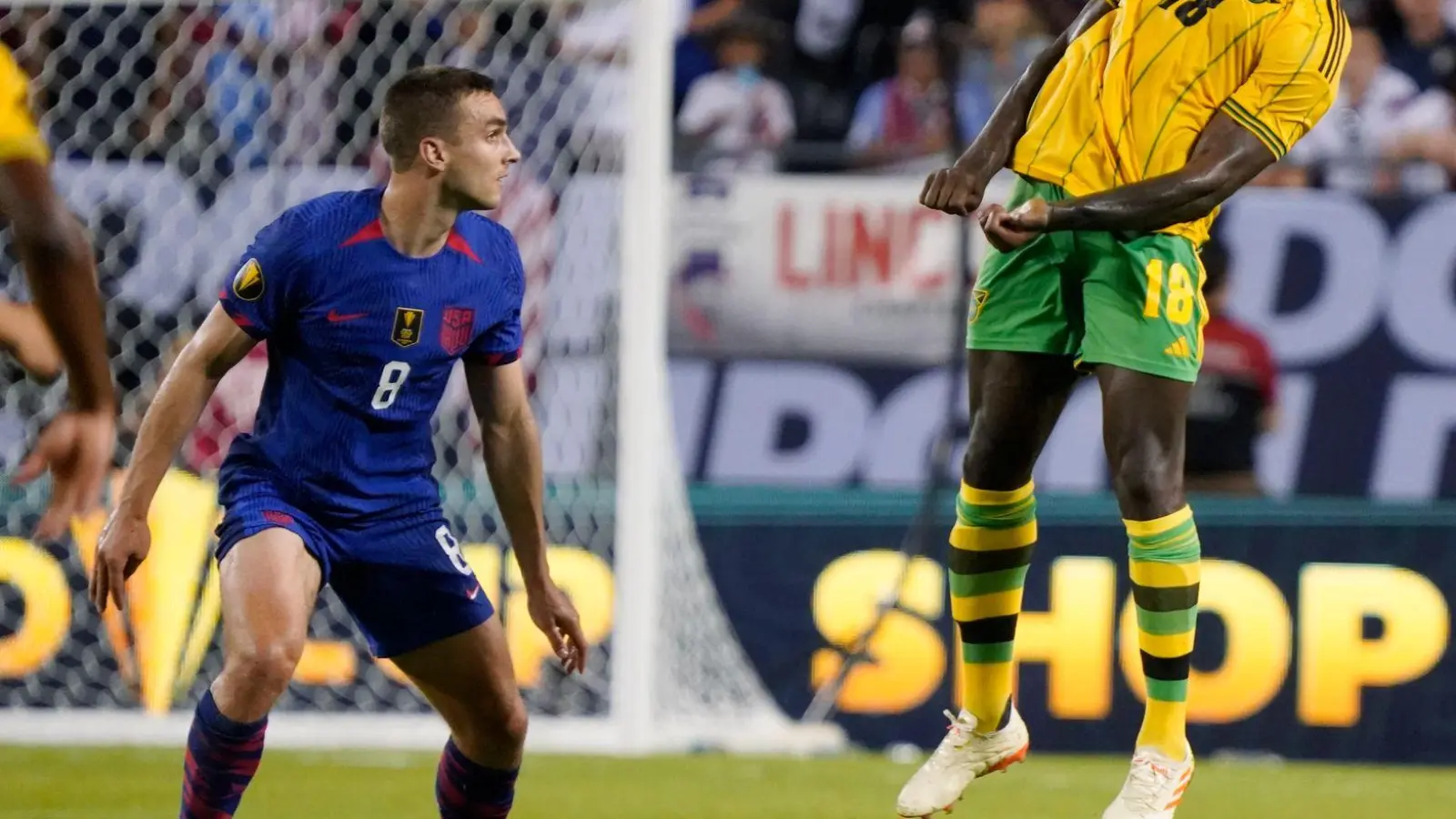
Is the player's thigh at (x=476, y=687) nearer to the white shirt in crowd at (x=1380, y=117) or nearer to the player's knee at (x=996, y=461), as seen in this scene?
the player's knee at (x=996, y=461)

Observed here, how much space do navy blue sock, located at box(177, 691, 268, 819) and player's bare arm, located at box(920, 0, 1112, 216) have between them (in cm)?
186

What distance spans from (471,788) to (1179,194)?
2034 mm

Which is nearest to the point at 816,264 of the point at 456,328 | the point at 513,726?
the point at 456,328

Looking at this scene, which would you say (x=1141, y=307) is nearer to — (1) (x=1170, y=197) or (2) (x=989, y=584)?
(1) (x=1170, y=197)

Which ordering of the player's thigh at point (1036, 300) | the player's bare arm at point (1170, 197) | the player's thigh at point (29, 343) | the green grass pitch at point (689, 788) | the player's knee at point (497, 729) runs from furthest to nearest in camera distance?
the green grass pitch at point (689, 788), the player's thigh at point (1036, 300), the player's knee at point (497, 729), the player's bare arm at point (1170, 197), the player's thigh at point (29, 343)

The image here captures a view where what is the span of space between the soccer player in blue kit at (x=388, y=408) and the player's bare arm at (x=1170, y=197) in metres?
1.15

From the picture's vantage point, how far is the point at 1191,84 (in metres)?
4.69

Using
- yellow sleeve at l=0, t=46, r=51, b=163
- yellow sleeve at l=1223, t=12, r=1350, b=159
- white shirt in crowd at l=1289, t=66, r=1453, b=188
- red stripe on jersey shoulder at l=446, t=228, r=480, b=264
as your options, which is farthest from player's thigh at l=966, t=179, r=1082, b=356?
white shirt in crowd at l=1289, t=66, r=1453, b=188

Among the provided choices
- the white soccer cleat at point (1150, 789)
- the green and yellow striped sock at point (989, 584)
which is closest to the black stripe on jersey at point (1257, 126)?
the green and yellow striped sock at point (989, 584)

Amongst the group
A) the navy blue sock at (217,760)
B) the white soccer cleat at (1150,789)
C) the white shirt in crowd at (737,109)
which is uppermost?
the white shirt in crowd at (737,109)

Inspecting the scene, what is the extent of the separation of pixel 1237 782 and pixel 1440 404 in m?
1.94

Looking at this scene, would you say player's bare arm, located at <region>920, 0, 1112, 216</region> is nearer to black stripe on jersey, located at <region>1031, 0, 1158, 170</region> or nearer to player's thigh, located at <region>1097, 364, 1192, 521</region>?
black stripe on jersey, located at <region>1031, 0, 1158, 170</region>

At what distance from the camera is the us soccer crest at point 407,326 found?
175 inches

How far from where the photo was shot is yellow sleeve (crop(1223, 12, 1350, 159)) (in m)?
4.64
